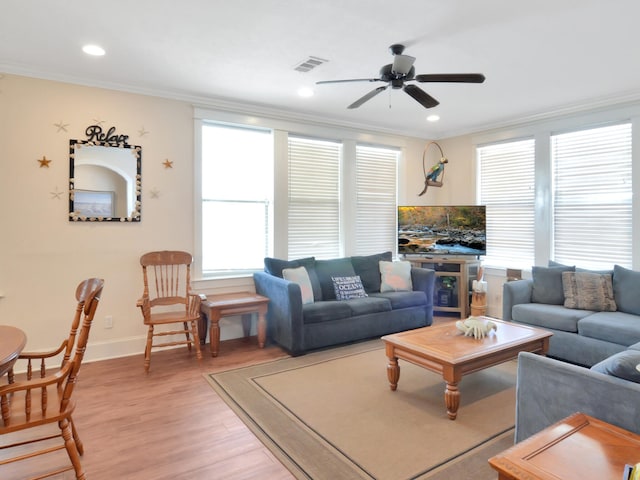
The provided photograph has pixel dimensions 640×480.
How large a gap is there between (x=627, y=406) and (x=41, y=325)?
436cm

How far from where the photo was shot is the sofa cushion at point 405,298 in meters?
4.61

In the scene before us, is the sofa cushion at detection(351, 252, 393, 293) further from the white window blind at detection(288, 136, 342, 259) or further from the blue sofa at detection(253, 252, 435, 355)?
the white window blind at detection(288, 136, 342, 259)

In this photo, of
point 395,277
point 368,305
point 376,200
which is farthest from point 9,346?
point 376,200

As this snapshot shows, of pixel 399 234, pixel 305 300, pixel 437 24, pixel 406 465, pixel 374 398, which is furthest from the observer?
pixel 399 234

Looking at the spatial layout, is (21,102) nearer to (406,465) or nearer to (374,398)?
(374,398)

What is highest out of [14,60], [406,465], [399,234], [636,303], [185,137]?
[14,60]

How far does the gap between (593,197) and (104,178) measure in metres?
5.43

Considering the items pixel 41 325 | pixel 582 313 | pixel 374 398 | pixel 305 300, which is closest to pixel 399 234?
pixel 305 300

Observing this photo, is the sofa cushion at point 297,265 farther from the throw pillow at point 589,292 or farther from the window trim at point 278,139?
the throw pillow at point 589,292

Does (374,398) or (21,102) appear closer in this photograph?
(374,398)

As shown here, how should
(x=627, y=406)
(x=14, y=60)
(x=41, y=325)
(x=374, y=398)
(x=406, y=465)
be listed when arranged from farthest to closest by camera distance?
(x=41, y=325), (x=14, y=60), (x=374, y=398), (x=406, y=465), (x=627, y=406)

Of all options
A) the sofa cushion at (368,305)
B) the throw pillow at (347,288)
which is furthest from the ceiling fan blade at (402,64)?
the throw pillow at (347,288)

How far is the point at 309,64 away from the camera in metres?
3.41

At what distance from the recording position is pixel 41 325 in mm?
3596
